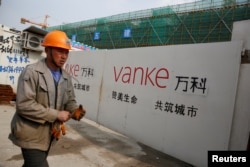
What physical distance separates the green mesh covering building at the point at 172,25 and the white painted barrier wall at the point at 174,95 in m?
14.3

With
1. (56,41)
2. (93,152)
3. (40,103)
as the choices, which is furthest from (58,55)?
(93,152)

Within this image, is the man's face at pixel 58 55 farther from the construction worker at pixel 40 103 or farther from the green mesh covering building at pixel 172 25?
the green mesh covering building at pixel 172 25

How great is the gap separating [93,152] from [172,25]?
19.4m

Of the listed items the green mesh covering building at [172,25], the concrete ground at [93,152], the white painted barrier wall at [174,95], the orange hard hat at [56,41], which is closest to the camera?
the orange hard hat at [56,41]

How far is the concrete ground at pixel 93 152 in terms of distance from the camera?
3.89 metres

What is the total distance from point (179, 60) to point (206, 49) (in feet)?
2.00

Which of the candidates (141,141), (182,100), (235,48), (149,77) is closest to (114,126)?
(141,141)

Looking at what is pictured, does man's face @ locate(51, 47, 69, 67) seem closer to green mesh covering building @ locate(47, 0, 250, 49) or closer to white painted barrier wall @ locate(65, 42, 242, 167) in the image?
white painted barrier wall @ locate(65, 42, 242, 167)

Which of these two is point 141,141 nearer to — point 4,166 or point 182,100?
point 182,100

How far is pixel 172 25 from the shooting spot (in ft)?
72.4

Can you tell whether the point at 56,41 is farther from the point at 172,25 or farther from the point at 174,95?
the point at 172,25

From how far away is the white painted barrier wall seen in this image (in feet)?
13.2

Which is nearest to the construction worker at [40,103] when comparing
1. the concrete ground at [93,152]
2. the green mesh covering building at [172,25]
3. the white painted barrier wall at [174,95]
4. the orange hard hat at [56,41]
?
the orange hard hat at [56,41]

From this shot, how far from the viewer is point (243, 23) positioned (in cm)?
385
